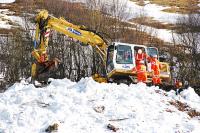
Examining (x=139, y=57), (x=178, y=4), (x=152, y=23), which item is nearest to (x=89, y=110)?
(x=139, y=57)

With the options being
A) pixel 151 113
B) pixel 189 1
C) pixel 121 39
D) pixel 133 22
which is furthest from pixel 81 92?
pixel 189 1

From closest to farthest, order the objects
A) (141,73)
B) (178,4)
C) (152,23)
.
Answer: (141,73) → (152,23) → (178,4)

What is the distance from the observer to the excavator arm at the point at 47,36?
68.1ft

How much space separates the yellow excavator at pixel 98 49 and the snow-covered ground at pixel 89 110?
139 inches

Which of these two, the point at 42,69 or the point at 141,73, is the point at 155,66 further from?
the point at 42,69

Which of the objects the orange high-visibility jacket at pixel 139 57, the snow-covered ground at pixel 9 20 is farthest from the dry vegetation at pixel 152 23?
the orange high-visibility jacket at pixel 139 57

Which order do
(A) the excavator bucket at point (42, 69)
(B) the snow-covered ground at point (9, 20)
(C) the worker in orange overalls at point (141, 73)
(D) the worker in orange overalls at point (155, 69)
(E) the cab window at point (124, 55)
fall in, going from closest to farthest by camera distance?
(A) the excavator bucket at point (42, 69), (C) the worker in orange overalls at point (141, 73), (D) the worker in orange overalls at point (155, 69), (E) the cab window at point (124, 55), (B) the snow-covered ground at point (9, 20)

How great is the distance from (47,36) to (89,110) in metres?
8.48

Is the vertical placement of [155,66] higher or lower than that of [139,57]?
lower

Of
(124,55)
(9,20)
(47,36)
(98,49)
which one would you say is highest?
(47,36)

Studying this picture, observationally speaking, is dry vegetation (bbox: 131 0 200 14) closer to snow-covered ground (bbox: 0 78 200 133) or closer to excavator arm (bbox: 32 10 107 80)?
excavator arm (bbox: 32 10 107 80)

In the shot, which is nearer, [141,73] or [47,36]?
[141,73]

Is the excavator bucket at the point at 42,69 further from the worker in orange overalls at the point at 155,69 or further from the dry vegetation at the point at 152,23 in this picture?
the dry vegetation at the point at 152,23

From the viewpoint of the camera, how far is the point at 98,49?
2433cm
